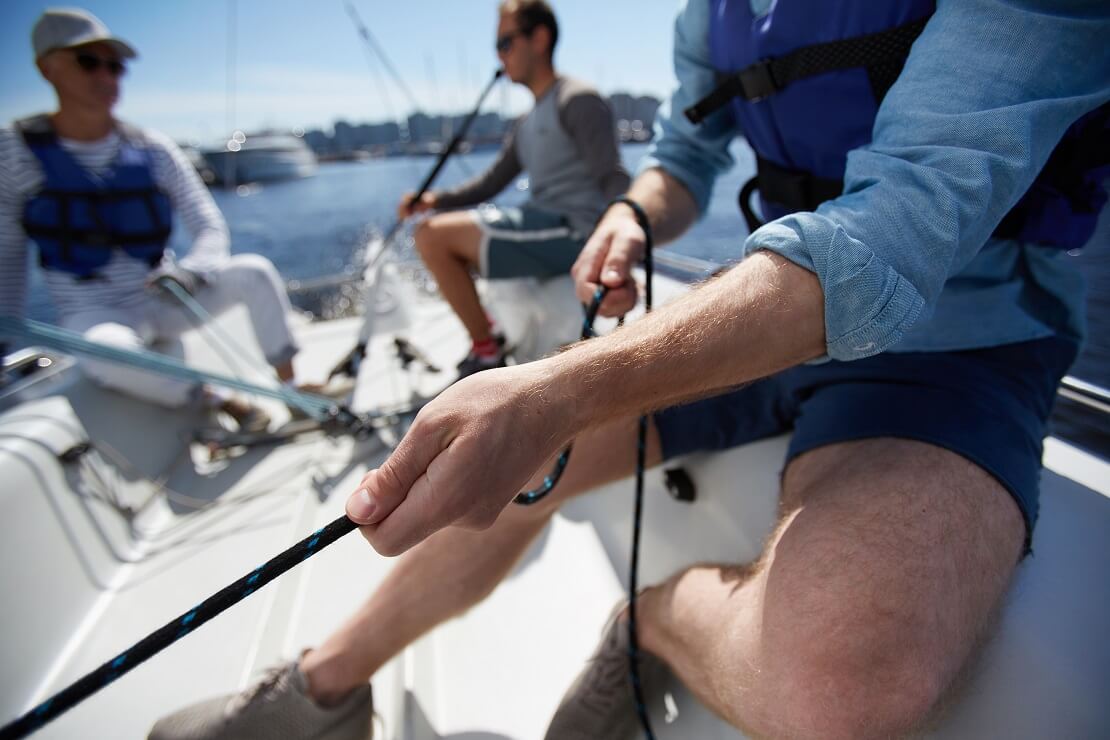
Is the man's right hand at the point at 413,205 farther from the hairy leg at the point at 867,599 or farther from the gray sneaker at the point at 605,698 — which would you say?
the hairy leg at the point at 867,599

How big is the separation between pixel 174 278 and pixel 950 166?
2.11m

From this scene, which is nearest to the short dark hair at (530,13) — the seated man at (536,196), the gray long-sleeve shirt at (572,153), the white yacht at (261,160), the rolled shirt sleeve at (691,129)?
the seated man at (536,196)

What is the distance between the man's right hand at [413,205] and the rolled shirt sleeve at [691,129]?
1471mm

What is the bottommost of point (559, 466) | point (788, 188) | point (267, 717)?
point (267, 717)

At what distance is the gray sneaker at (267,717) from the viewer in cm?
76

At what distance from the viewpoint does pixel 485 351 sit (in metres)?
1.99

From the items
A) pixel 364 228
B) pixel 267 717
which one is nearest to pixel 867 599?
pixel 267 717

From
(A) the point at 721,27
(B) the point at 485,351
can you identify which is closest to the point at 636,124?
(B) the point at 485,351

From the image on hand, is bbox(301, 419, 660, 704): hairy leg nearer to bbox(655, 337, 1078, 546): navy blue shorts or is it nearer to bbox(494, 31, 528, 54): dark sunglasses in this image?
bbox(655, 337, 1078, 546): navy blue shorts

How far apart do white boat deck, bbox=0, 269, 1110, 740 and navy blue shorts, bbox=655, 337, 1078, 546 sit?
126 mm

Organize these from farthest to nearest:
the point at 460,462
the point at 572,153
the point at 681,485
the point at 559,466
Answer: the point at 572,153, the point at 681,485, the point at 559,466, the point at 460,462

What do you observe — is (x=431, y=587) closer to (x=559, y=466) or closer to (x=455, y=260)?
(x=559, y=466)

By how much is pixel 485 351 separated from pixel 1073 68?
1656 millimetres

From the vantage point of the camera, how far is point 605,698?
84 cm
